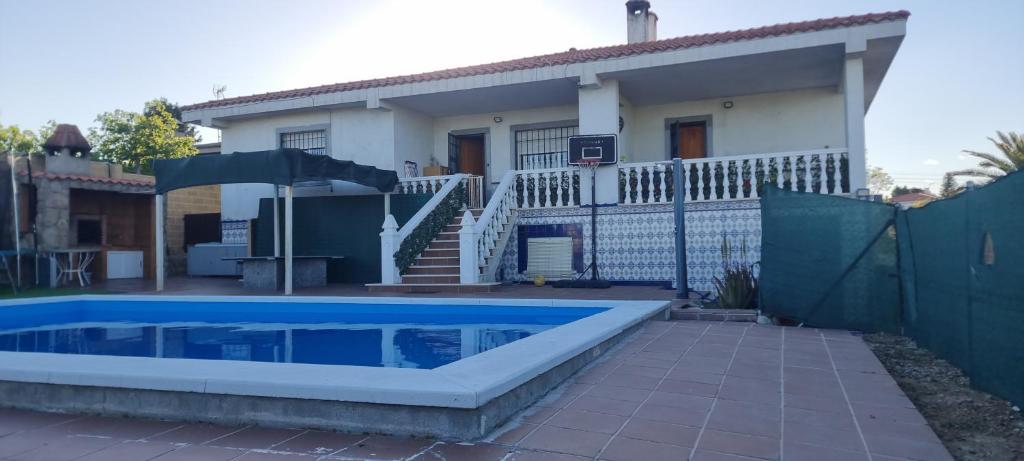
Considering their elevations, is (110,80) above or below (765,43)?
above

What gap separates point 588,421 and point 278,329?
18.9 feet

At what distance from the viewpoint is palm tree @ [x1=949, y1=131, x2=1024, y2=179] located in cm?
2298

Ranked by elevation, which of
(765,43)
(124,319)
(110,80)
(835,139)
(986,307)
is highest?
(110,80)

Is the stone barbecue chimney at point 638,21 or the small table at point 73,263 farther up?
the stone barbecue chimney at point 638,21

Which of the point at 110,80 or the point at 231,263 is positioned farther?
the point at 110,80

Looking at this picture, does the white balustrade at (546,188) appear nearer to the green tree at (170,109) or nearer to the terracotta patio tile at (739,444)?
the terracotta patio tile at (739,444)

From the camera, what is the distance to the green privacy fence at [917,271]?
3873mm

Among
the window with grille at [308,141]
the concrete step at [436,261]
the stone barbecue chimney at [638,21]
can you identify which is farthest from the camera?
the stone barbecue chimney at [638,21]

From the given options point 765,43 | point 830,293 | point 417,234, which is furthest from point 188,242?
point 830,293

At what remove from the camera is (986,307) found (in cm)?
416

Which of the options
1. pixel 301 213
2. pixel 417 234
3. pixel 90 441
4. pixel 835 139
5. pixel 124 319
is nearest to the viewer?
pixel 90 441

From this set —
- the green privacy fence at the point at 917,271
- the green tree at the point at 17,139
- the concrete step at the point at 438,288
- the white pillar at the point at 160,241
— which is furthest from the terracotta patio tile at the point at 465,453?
the green tree at the point at 17,139

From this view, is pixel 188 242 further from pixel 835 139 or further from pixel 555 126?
pixel 835 139

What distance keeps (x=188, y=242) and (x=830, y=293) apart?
16.7 metres
